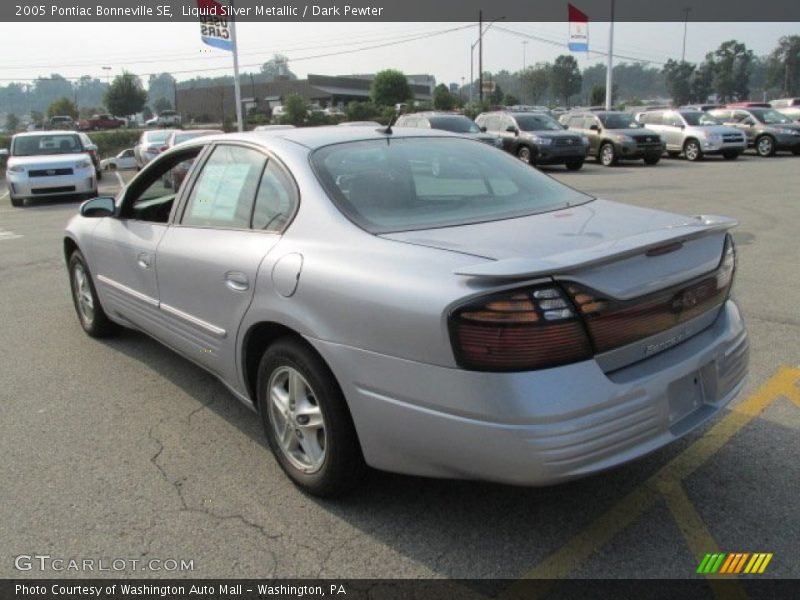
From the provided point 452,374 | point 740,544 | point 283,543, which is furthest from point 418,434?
point 740,544

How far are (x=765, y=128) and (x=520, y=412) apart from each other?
83.7 ft

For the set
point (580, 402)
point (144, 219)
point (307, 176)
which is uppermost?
point (307, 176)

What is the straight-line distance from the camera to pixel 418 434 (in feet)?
8.11

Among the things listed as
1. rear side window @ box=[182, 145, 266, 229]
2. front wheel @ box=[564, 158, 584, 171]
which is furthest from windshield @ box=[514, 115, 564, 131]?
rear side window @ box=[182, 145, 266, 229]

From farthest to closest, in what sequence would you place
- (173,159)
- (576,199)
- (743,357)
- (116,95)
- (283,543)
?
(116,95) → (173,159) → (576,199) → (743,357) → (283,543)

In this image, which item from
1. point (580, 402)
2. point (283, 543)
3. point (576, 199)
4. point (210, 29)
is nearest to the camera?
point (580, 402)

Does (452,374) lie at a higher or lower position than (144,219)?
lower

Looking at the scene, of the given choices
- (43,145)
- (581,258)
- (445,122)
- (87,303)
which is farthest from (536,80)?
(581,258)

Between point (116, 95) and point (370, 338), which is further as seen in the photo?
point (116, 95)

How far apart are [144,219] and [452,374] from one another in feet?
9.71

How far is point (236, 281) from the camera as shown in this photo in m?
3.23

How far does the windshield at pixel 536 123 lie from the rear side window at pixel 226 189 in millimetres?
18207

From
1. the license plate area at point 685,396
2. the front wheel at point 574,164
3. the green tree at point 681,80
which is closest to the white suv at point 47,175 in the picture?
the front wheel at point 574,164

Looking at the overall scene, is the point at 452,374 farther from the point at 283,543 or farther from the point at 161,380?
the point at 161,380
